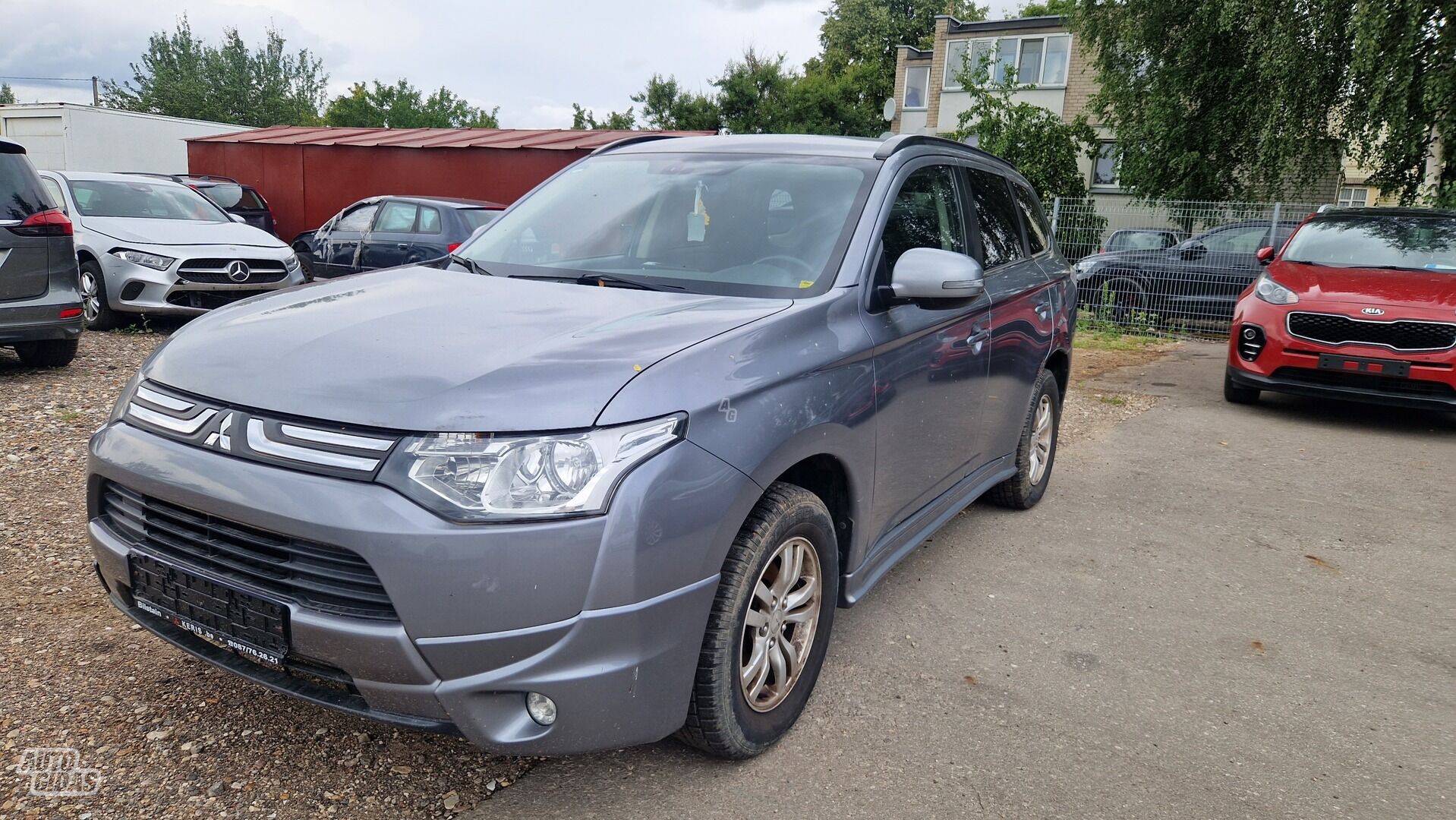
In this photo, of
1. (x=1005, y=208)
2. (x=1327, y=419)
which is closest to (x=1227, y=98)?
(x=1327, y=419)

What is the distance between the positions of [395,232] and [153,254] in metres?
3.20

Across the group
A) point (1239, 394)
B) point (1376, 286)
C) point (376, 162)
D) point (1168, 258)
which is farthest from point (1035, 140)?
point (376, 162)

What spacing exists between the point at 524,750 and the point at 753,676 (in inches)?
28.3

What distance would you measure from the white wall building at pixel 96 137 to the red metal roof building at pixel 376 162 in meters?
1.62

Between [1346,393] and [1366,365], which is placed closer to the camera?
[1366,365]

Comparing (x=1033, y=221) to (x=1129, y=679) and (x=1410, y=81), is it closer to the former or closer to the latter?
(x=1129, y=679)

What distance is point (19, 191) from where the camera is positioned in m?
Answer: 6.46

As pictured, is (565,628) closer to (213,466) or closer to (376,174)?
(213,466)

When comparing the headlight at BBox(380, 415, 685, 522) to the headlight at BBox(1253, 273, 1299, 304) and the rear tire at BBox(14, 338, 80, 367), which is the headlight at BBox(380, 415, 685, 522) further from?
the headlight at BBox(1253, 273, 1299, 304)

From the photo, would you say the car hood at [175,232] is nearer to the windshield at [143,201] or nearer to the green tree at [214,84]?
the windshield at [143,201]

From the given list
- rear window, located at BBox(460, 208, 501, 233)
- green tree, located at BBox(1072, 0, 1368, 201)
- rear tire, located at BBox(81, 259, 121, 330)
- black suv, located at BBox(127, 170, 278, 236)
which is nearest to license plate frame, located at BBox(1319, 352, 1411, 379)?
green tree, located at BBox(1072, 0, 1368, 201)

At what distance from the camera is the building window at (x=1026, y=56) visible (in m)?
30.2

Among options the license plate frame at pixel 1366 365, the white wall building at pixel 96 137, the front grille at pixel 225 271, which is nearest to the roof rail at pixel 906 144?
the license plate frame at pixel 1366 365

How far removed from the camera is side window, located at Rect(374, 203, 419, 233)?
11781 mm
